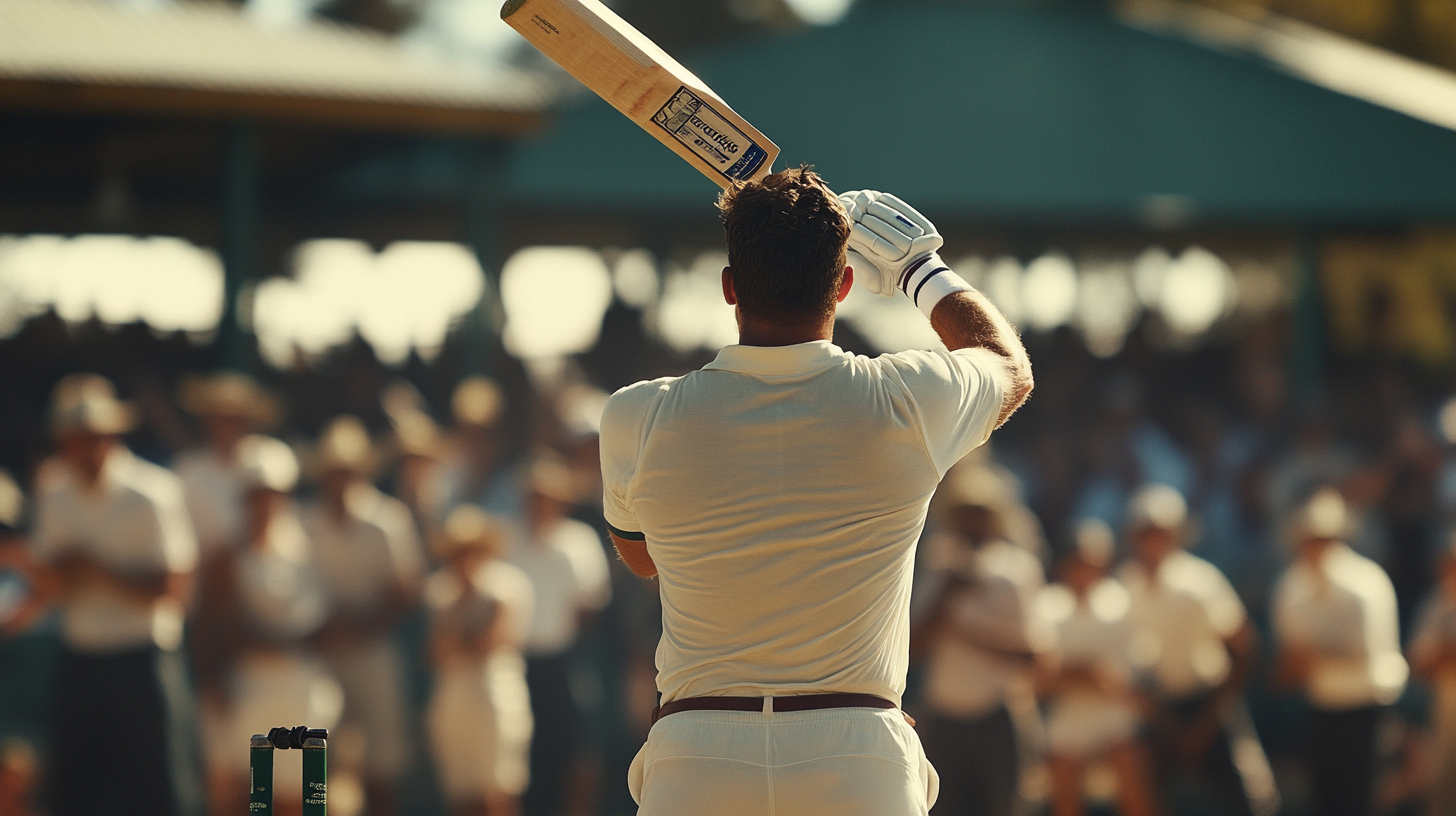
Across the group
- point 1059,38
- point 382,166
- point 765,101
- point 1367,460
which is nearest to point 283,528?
point 382,166

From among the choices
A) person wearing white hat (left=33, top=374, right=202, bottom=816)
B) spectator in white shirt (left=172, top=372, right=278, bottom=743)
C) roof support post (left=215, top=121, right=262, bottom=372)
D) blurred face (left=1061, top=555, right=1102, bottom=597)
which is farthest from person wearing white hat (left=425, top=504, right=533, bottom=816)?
blurred face (left=1061, top=555, right=1102, bottom=597)

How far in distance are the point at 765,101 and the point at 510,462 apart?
325cm

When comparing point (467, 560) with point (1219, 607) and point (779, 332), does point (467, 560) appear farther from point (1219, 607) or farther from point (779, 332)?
point (779, 332)

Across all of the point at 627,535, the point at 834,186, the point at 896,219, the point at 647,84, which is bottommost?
the point at 627,535

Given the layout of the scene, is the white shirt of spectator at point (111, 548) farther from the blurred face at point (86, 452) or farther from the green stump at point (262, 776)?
the green stump at point (262, 776)

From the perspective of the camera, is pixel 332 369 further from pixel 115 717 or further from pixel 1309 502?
pixel 1309 502

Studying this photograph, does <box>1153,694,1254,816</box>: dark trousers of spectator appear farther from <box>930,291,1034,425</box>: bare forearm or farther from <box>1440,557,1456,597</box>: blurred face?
<box>930,291,1034,425</box>: bare forearm

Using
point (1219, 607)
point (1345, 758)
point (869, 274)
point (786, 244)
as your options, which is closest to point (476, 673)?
point (1219, 607)

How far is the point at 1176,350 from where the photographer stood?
10664mm

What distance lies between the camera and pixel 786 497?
7.80ft

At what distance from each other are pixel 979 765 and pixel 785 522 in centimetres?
443

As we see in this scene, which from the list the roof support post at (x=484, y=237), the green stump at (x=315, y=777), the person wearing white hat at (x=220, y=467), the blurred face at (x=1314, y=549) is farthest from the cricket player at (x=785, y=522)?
the roof support post at (x=484, y=237)

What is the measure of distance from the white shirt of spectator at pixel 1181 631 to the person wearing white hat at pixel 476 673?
2958 mm

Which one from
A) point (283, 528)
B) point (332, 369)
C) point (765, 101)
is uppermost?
point (765, 101)
